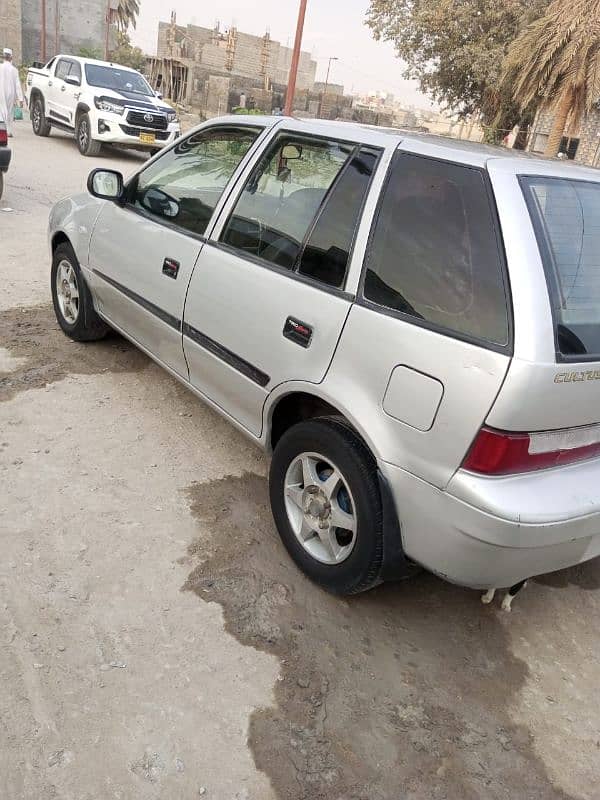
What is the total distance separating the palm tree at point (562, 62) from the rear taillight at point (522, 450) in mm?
14406

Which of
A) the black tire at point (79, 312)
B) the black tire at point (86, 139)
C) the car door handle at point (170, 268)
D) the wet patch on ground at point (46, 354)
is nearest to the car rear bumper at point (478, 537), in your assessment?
the car door handle at point (170, 268)

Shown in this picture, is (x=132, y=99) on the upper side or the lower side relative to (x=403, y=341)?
upper

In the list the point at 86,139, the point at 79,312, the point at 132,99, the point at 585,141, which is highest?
the point at 585,141

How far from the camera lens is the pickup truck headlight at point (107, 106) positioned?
1327 cm

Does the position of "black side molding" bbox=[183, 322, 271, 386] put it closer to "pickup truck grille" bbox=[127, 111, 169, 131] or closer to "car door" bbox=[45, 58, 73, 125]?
"pickup truck grille" bbox=[127, 111, 169, 131]

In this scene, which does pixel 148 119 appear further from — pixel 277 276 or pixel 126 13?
pixel 126 13

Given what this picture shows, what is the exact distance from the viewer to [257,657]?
2361mm

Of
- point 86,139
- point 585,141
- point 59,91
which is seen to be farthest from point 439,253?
point 585,141

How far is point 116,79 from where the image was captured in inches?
559

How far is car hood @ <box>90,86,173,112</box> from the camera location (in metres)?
13.4

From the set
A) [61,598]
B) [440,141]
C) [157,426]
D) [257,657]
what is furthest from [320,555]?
[440,141]

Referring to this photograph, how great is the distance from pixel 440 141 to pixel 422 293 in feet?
2.58

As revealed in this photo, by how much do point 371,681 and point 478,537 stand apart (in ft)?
2.40

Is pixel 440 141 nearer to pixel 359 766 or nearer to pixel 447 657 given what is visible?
pixel 447 657
